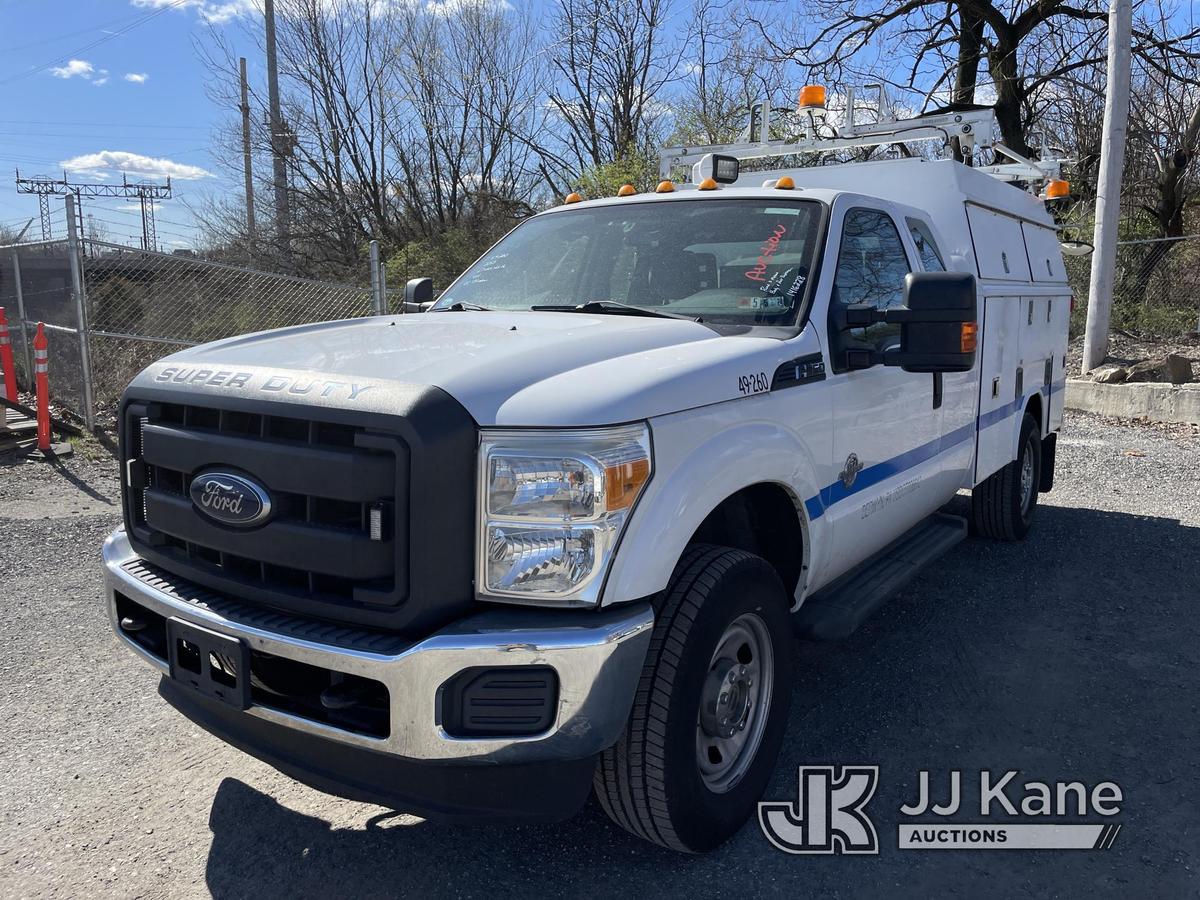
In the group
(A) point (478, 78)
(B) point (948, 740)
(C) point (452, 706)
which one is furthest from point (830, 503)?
(A) point (478, 78)

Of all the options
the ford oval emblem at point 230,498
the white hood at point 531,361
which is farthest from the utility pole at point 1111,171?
the ford oval emblem at point 230,498

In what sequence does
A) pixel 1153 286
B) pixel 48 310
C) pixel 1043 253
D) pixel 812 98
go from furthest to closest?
pixel 1153 286
pixel 48 310
pixel 1043 253
pixel 812 98

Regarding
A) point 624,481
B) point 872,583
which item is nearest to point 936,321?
point 872,583

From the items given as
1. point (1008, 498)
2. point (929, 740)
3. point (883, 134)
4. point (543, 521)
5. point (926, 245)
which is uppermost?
point (883, 134)

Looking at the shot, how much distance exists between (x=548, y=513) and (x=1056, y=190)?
6.13m

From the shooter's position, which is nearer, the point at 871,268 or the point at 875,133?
the point at 871,268

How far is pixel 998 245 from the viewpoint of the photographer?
551 cm

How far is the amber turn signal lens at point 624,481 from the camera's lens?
2.31 meters

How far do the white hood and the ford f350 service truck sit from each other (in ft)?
0.04

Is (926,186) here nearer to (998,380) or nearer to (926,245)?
(926,245)

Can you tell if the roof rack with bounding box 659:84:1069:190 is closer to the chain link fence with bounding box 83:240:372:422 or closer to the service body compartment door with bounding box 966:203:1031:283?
the service body compartment door with bounding box 966:203:1031:283

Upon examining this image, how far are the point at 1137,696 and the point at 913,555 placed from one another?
1.04 metres

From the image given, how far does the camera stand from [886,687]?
4.03 meters

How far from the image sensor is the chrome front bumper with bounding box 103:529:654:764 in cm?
223
